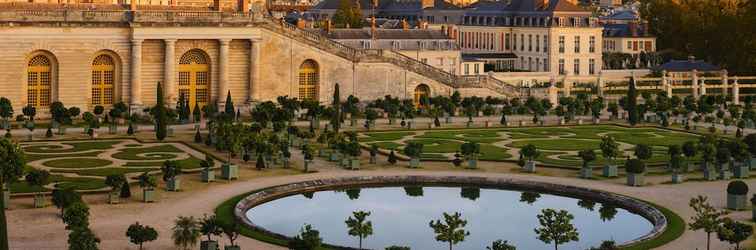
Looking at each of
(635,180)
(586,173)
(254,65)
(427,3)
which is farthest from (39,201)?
(427,3)

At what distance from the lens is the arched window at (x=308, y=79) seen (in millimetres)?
91875

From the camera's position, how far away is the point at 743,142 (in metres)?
61.4

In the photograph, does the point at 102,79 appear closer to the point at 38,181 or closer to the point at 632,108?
the point at 632,108

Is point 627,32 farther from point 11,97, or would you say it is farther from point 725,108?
point 11,97

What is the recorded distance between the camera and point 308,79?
303 feet

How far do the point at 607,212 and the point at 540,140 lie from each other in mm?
22524

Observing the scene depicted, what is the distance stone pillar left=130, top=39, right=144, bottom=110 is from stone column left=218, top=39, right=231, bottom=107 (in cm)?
548

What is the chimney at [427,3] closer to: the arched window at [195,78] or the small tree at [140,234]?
the arched window at [195,78]

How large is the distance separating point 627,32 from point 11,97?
2663 inches

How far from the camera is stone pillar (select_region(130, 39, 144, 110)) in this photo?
84625 millimetres

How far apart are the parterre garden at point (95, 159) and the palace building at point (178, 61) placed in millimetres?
14026

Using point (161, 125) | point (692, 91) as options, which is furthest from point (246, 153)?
point (692, 91)

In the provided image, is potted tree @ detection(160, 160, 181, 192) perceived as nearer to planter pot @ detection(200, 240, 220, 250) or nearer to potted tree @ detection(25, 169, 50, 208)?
potted tree @ detection(25, 169, 50, 208)

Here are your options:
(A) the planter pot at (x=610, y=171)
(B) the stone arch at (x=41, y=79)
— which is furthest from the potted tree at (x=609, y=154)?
(B) the stone arch at (x=41, y=79)
